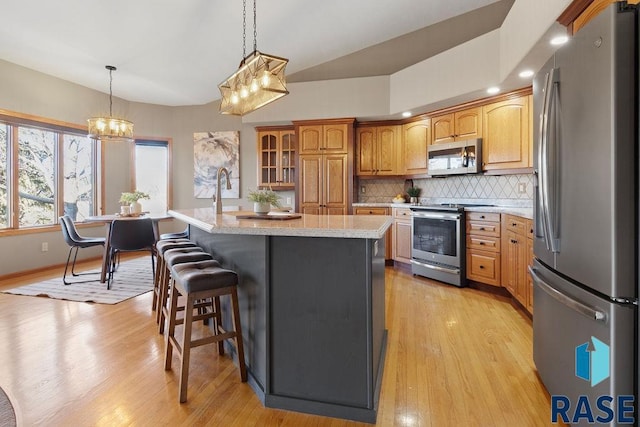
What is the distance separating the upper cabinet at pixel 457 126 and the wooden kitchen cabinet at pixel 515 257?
1302 millimetres

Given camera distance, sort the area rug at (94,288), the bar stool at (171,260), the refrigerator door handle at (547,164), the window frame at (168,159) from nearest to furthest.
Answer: the refrigerator door handle at (547,164) → the bar stool at (171,260) → the area rug at (94,288) → the window frame at (168,159)

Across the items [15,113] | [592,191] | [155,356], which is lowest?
[155,356]

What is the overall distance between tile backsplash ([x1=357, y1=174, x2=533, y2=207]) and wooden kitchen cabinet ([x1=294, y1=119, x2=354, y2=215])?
49 centimetres

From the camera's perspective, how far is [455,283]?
412 centimetres

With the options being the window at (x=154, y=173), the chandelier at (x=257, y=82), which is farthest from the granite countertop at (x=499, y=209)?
the window at (x=154, y=173)

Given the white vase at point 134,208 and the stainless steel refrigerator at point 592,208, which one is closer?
the stainless steel refrigerator at point 592,208

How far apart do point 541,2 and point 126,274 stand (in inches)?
213

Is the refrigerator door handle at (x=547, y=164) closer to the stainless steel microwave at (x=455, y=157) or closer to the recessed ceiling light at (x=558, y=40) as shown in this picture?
the recessed ceiling light at (x=558, y=40)

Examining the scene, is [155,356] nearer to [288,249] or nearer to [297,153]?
[288,249]

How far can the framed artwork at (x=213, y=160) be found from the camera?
6398 mm

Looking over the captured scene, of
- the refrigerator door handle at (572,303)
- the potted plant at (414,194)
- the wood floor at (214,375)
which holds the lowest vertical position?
the wood floor at (214,375)

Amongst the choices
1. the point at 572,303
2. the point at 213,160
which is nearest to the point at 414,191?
the point at 213,160

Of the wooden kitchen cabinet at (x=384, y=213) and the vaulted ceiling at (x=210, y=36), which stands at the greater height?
the vaulted ceiling at (x=210, y=36)

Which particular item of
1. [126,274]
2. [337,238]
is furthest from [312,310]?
[126,274]
